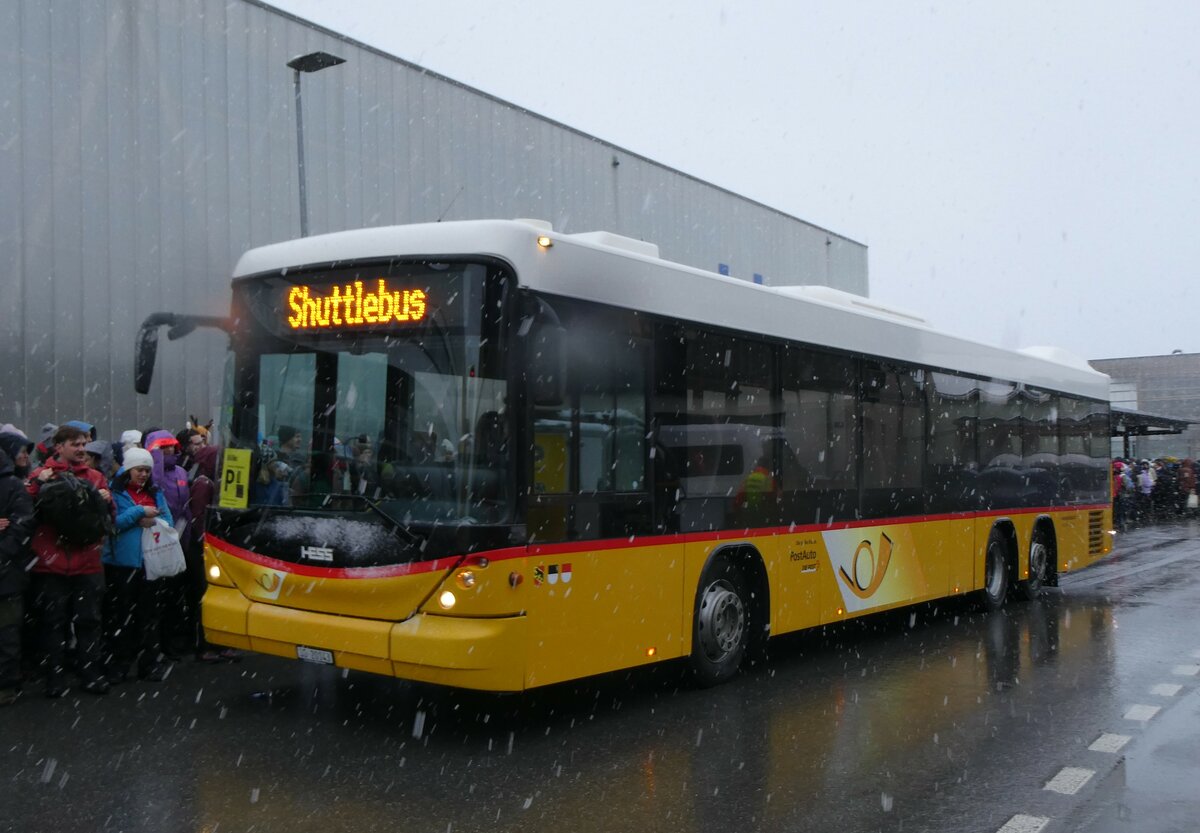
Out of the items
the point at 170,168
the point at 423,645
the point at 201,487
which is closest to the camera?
the point at 423,645

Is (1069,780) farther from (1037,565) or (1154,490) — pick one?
(1154,490)

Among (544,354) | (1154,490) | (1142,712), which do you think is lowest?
(1142,712)

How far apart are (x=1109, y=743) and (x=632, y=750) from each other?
276 centimetres

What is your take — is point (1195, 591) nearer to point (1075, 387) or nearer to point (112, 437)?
point (1075, 387)

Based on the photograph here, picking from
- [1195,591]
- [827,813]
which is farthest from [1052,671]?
[1195,591]

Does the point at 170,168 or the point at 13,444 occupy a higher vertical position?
the point at 170,168

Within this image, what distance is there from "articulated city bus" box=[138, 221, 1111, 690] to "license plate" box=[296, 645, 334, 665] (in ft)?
0.06

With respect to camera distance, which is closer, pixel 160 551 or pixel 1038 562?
pixel 160 551

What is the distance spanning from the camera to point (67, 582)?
26.2 ft

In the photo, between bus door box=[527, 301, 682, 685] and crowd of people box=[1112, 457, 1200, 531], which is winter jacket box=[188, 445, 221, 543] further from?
crowd of people box=[1112, 457, 1200, 531]

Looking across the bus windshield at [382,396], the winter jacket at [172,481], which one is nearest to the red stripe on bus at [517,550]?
the bus windshield at [382,396]

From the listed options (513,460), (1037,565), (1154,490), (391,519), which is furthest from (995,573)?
(1154,490)

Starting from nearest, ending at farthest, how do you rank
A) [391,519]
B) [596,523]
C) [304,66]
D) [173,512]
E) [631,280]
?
[391,519]
[596,523]
[631,280]
[173,512]
[304,66]

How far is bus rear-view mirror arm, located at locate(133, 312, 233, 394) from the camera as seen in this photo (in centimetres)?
762
